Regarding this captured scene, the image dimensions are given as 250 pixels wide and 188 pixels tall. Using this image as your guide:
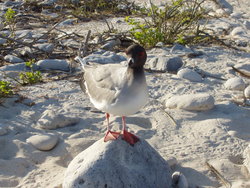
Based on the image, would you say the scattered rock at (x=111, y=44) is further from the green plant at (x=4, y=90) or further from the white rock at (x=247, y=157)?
the white rock at (x=247, y=157)

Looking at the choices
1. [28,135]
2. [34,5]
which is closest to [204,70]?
[28,135]

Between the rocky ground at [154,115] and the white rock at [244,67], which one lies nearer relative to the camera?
the rocky ground at [154,115]

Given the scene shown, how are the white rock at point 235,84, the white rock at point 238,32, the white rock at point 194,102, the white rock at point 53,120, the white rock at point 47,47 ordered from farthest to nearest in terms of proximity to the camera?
the white rock at point 238,32 → the white rock at point 47,47 → the white rock at point 235,84 → the white rock at point 194,102 → the white rock at point 53,120

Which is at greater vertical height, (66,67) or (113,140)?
(113,140)

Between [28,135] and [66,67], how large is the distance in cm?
213

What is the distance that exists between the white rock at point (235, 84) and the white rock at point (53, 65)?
2677 millimetres

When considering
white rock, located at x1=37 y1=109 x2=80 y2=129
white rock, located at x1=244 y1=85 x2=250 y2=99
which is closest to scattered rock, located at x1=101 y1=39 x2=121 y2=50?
white rock, located at x1=37 y1=109 x2=80 y2=129

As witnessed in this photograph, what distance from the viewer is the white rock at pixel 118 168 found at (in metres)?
3.47

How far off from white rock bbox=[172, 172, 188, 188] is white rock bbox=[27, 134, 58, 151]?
1.50 meters

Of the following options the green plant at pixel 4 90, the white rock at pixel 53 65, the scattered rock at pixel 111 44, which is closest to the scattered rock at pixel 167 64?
the scattered rock at pixel 111 44

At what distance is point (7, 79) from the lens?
6.23 metres

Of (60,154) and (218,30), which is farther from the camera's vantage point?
(218,30)

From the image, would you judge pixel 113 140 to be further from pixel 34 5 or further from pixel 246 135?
pixel 34 5

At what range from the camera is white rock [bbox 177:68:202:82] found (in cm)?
612
